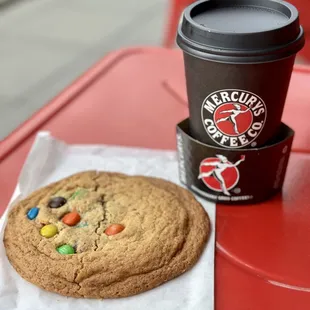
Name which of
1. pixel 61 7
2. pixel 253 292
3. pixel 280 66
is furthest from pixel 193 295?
pixel 61 7

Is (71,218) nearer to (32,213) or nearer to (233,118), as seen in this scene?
(32,213)

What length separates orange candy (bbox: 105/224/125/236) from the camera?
2.52 ft

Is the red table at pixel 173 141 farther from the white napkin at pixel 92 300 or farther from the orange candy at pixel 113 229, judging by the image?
the orange candy at pixel 113 229

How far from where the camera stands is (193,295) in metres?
0.69

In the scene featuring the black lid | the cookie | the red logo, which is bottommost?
the cookie

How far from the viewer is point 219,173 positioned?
0.84 metres

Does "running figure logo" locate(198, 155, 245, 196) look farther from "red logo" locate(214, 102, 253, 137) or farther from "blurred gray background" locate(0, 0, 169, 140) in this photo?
"blurred gray background" locate(0, 0, 169, 140)

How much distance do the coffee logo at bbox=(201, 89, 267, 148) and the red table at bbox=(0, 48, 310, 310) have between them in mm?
125

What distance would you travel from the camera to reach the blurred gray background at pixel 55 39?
2168 mm

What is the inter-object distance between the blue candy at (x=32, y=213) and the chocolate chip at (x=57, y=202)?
0.02m

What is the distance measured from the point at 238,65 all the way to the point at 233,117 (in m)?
0.08

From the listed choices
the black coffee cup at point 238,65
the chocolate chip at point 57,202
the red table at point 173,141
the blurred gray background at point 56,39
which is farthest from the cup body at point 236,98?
the blurred gray background at point 56,39

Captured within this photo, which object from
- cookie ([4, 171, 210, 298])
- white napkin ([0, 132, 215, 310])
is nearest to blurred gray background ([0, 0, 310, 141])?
white napkin ([0, 132, 215, 310])

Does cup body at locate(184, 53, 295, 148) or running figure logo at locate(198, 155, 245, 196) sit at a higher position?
cup body at locate(184, 53, 295, 148)
